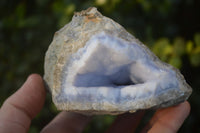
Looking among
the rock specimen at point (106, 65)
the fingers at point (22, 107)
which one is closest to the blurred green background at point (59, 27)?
the fingers at point (22, 107)

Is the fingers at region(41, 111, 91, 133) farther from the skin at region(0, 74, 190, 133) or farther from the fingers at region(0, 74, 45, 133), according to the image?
the fingers at region(0, 74, 45, 133)

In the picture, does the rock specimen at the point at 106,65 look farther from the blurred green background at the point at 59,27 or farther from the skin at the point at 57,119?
the blurred green background at the point at 59,27

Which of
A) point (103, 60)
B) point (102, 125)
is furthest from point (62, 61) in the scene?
point (102, 125)

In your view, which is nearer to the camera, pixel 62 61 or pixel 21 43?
pixel 62 61

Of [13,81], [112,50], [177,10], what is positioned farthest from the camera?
[177,10]

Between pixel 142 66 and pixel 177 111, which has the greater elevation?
pixel 142 66

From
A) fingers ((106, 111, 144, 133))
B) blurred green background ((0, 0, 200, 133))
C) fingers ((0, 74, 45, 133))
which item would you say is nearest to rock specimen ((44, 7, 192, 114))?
fingers ((0, 74, 45, 133))

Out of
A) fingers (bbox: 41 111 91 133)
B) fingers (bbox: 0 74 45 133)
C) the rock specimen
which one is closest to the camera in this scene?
the rock specimen

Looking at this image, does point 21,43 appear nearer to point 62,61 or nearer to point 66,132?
point 66,132
